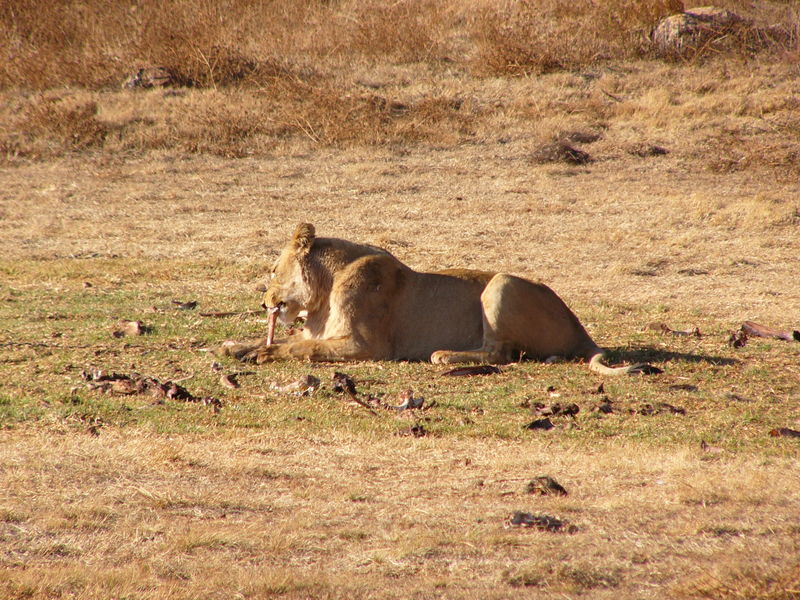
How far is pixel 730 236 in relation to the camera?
55.7ft

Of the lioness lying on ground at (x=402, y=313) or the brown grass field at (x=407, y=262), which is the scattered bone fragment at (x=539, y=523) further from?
the lioness lying on ground at (x=402, y=313)

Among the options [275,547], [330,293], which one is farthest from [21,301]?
[275,547]

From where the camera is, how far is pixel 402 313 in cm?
930

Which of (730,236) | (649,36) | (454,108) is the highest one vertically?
(649,36)

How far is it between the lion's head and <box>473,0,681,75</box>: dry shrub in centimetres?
1678

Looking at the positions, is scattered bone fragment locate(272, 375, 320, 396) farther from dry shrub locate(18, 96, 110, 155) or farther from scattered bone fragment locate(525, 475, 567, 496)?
dry shrub locate(18, 96, 110, 155)

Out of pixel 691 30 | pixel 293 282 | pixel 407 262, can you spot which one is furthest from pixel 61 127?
pixel 691 30

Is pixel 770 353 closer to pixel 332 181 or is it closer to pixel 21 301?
Answer: pixel 21 301

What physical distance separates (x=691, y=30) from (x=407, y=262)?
13.9 m

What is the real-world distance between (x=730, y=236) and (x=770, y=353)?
7.86m

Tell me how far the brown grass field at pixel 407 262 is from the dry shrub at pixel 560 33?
9 centimetres

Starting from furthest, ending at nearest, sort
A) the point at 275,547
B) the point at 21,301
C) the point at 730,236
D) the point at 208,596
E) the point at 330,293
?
the point at 730,236 → the point at 21,301 → the point at 330,293 → the point at 275,547 → the point at 208,596

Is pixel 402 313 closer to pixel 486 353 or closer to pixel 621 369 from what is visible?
pixel 486 353

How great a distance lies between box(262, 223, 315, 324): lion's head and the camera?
9.30m
